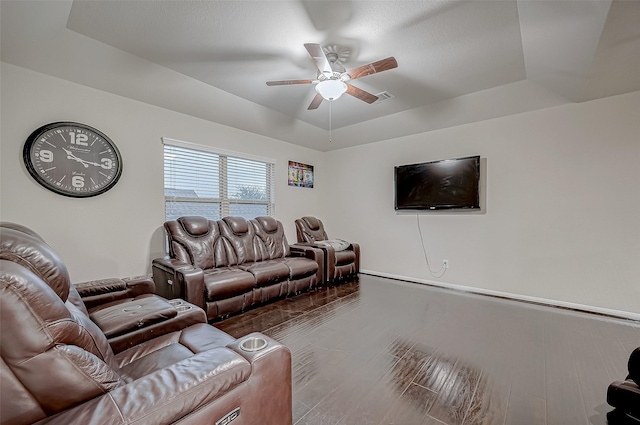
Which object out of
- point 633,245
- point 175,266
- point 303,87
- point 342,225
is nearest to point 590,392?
point 633,245

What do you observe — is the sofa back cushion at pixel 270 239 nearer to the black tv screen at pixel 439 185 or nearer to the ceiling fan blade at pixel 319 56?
the black tv screen at pixel 439 185

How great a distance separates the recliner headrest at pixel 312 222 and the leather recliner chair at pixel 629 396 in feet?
13.7

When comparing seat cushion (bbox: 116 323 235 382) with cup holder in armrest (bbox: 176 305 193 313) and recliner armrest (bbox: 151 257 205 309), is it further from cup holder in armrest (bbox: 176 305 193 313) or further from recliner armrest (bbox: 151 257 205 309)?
recliner armrest (bbox: 151 257 205 309)

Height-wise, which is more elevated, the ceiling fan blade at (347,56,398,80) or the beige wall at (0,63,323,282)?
the ceiling fan blade at (347,56,398,80)

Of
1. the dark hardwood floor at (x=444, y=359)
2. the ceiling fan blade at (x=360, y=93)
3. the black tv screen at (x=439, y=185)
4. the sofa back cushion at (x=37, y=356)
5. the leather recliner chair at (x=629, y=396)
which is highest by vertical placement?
the ceiling fan blade at (x=360, y=93)

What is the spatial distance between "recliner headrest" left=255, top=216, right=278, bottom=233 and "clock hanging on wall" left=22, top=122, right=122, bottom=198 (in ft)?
6.26

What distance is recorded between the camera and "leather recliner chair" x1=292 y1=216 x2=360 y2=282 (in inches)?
166

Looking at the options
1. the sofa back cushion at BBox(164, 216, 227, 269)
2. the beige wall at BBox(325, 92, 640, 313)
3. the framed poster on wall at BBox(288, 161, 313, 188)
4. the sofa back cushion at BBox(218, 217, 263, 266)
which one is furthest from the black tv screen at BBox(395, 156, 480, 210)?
the sofa back cushion at BBox(164, 216, 227, 269)

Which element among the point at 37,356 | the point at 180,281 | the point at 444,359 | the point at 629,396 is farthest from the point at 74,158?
the point at 629,396

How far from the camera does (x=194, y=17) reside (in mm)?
2090

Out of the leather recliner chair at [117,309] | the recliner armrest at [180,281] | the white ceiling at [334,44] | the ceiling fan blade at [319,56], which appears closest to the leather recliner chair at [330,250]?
the recliner armrest at [180,281]

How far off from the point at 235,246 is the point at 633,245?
4.70 metres

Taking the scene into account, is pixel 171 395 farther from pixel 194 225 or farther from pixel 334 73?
pixel 194 225

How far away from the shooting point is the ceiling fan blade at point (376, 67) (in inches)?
85.0
